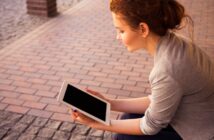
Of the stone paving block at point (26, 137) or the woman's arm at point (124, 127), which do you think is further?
the stone paving block at point (26, 137)

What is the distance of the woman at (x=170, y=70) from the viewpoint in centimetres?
180

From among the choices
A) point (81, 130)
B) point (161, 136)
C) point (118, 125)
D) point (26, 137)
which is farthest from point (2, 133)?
point (161, 136)

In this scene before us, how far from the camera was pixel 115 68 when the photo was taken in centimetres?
477

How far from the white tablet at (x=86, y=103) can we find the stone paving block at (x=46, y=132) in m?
1.10

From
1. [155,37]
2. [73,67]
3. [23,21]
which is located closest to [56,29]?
[23,21]

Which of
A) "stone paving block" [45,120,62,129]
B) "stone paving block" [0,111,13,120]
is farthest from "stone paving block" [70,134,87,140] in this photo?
"stone paving block" [0,111,13,120]

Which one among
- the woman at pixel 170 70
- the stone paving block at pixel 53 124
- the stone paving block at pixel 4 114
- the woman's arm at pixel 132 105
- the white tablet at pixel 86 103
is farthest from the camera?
the stone paving block at pixel 4 114

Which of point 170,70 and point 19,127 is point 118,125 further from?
point 19,127

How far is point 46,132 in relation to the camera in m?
3.24

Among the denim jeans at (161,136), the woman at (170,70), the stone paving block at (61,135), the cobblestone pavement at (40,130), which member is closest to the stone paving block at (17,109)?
the cobblestone pavement at (40,130)

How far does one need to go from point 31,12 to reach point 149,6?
5.90 metres

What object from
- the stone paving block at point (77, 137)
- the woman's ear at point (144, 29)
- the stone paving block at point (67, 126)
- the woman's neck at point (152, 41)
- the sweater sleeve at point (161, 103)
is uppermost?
the woman's ear at point (144, 29)

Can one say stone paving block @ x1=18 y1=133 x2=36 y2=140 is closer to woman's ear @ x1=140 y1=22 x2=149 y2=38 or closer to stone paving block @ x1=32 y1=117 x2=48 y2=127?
stone paving block @ x1=32 y1=117 x2=48 y2=127

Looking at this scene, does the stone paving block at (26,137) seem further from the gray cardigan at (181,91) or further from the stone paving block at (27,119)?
the gray cardigan at (181,91)
